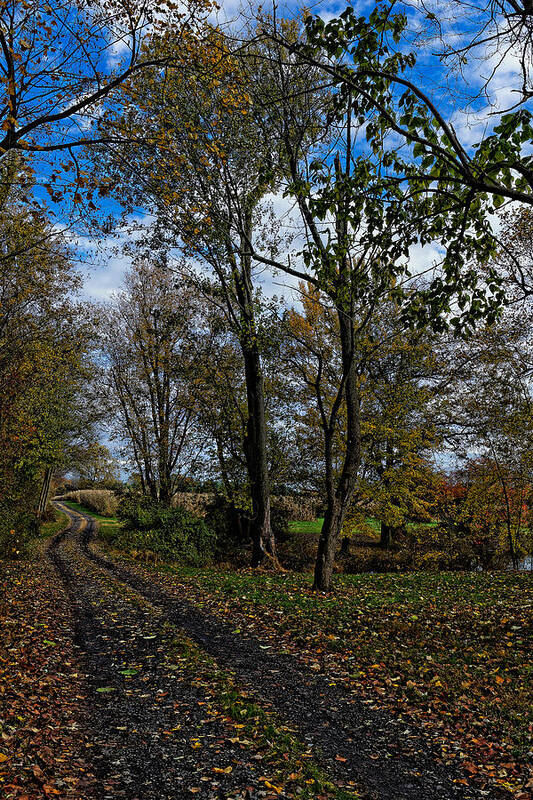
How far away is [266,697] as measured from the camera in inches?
219

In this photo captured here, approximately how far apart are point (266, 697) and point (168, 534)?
16.7 meters

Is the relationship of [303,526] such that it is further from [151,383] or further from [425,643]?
[425,643]

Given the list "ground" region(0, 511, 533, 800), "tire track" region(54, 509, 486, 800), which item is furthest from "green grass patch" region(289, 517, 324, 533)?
"tire track" region(54, 509, 486, 800)

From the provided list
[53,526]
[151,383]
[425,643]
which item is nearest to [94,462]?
[53,526]

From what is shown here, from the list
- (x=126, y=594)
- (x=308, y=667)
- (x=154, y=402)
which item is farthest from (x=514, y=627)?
(x=154, y=402)

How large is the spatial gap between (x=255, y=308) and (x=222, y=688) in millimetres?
10081

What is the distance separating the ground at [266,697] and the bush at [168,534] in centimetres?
1007

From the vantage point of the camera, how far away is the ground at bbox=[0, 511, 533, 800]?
13.1 ft

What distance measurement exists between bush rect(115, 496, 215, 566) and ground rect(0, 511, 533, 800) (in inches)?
396

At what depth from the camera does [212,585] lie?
12.3 metres

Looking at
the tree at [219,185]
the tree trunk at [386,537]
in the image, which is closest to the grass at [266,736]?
the tree at [219,185]

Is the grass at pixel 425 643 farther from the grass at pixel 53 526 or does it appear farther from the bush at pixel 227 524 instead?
the grass at pixel 53 526

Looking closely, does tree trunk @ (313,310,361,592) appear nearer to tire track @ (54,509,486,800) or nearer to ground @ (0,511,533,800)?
ground @ (0,511,533,800)

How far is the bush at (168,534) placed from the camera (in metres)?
20.6
